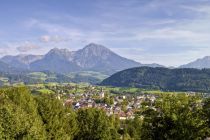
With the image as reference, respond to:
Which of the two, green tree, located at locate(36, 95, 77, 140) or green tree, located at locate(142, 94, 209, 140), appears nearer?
green tree, located at locate(142, 94, 209, 140)

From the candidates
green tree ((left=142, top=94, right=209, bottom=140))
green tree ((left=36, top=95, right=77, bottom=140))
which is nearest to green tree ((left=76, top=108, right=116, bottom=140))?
green tree ((left=36, top=95, right=77, bottom=140))

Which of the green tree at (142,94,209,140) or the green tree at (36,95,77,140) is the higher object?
the green tree at (142,94,209,140)

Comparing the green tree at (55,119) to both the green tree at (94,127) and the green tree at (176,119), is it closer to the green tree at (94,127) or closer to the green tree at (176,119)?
the green tree at (94,127)

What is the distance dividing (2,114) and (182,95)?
84.5 ft

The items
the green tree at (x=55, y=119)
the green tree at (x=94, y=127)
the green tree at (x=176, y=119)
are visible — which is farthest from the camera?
the green tree at (x=94, y=127)

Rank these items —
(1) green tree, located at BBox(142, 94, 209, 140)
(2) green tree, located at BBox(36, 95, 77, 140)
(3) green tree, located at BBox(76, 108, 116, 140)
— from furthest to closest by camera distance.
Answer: (3) green tree, located at BBox(76, 108, 116, 140)
(2) green tree, located at BBox(36, 95, 77, 140)
(1) green tree, located at BBox(142, 94, 209, 140)

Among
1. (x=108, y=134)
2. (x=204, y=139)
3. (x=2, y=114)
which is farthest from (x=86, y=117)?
(x=204, y=139)

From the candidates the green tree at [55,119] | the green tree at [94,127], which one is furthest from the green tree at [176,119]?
the green tree at [94,127]

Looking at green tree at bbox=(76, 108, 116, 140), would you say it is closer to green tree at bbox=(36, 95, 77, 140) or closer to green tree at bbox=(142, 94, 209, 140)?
green tree at bbox=(36, 95, 77, 140)

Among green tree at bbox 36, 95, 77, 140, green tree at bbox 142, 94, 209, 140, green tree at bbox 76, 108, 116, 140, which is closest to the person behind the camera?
green tree at bbox 142, 94, 209, 140

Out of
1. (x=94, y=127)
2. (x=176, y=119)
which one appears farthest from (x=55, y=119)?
(x=176, y=119)

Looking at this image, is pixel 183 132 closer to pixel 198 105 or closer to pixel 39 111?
pixel 198 105

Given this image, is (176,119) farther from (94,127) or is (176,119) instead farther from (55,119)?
(55,119)

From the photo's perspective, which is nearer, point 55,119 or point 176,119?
point 176,119
